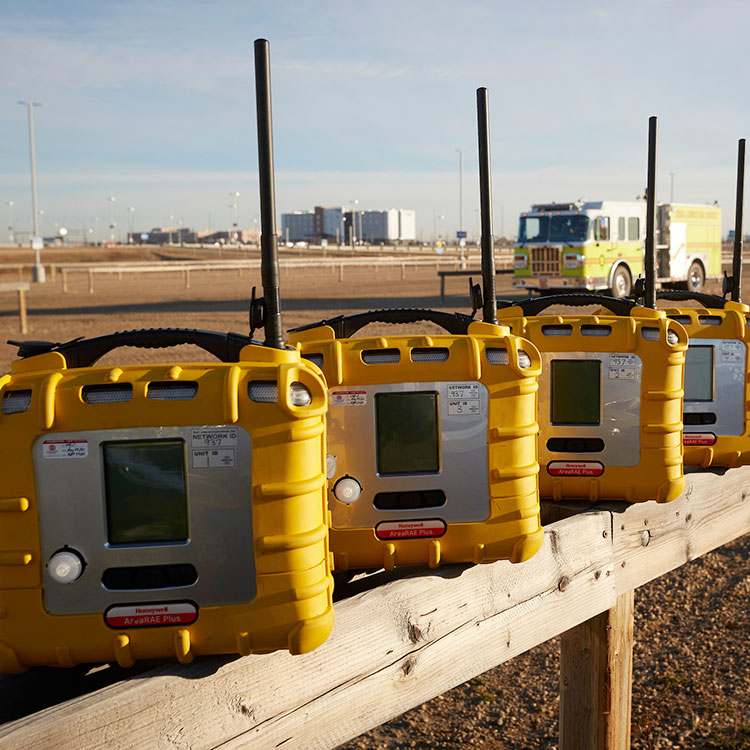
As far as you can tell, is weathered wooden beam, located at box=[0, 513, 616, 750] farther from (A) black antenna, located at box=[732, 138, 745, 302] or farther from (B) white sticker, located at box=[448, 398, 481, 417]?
(A) black antenna, located at box=[732, 138, 745, 302]

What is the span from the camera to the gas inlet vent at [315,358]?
2.13m

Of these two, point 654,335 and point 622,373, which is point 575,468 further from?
point 654,335

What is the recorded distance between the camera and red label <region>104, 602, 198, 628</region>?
70.1 inches

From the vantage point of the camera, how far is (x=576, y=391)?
269 centimetres

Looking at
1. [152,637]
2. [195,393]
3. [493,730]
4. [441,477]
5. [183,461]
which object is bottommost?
[493,730]

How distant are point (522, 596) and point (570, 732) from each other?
958 millimetres

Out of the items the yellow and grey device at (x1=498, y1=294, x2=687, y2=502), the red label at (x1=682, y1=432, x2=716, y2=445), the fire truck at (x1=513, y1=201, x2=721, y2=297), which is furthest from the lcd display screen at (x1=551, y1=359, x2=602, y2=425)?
the fire truck at (x1=513, y1=201, x2=721, y2=297)

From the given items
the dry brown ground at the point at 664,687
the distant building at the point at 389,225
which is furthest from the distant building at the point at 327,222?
the dry brown ground at the point at 664,687

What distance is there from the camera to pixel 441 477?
219 centimetres

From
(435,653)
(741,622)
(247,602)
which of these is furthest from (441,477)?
(741,622)

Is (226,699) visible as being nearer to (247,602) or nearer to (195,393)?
(247,602)

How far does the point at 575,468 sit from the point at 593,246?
23304 millimetres

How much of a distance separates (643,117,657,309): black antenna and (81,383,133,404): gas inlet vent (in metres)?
1.94

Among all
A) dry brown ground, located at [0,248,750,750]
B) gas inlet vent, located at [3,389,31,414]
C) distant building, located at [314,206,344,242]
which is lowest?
dry brown ground, located at [0,248,750,750]
